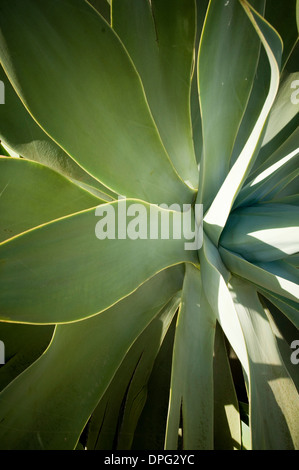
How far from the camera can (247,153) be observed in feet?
1.74

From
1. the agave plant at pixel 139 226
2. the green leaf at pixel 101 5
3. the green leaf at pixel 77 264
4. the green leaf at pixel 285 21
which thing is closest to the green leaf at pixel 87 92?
the agave plant at pixel 139 226

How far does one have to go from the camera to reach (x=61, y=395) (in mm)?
537

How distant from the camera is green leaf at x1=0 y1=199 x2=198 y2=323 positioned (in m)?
0.42

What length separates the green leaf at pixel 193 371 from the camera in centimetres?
53

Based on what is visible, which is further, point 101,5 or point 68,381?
point 101,5

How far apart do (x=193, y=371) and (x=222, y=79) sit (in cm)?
50

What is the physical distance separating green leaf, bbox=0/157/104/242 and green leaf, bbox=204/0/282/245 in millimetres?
213

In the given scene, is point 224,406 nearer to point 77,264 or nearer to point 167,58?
point 77,264

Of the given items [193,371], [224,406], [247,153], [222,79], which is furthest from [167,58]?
[224,406]

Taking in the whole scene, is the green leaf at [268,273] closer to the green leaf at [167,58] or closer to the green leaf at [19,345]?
the green leaf at [167,58]

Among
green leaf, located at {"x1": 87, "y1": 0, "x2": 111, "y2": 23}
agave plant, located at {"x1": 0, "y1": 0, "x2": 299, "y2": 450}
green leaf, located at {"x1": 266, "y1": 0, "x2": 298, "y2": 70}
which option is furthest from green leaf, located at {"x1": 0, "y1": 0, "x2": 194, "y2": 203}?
green leaf, located at {"x1": 266, "y1": 0, "x2": 298, "y2": 70}

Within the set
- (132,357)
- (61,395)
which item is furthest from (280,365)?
(61,395)
